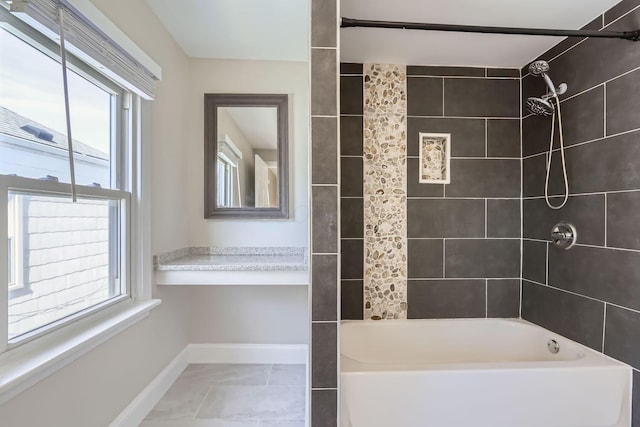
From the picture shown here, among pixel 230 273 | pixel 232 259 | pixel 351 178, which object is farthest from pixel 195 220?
pixel 351 178

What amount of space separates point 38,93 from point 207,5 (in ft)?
3.44

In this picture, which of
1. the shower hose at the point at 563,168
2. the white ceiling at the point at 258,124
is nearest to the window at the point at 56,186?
the white ceiling at the point at 258,124

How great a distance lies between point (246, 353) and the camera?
7.84 feet

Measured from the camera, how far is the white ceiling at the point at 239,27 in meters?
1.79

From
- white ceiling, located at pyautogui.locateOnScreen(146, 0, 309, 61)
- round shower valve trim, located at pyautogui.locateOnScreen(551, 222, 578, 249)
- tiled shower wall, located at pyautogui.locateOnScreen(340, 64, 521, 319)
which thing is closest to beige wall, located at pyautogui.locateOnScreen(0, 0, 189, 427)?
white ceiling, located at pyautogui.locateOnScreen(146, 0, 309, 61)

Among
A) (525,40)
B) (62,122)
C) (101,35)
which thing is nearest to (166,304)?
(62,122)

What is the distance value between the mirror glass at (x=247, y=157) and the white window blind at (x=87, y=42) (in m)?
0.68

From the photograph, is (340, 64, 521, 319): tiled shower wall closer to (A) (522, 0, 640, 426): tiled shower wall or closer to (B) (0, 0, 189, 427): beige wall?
(A) (522, 0, 640, 426): tiled shower wall

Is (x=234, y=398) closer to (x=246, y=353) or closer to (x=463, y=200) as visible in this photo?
(x=246, y=353)

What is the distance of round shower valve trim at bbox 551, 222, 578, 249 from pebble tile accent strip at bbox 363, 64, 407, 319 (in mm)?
869

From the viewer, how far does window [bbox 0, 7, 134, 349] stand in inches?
42.7

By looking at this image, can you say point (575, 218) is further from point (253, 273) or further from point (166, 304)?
point (166, 304)

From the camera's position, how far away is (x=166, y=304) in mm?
2031

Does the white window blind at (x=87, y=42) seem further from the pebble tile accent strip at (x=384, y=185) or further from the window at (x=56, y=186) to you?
the pebble tile accent strip at (x=384, y=185)
